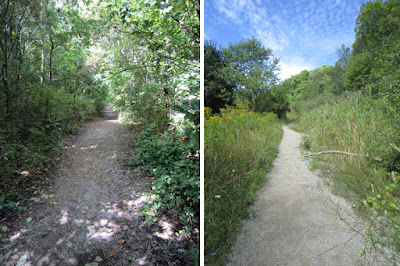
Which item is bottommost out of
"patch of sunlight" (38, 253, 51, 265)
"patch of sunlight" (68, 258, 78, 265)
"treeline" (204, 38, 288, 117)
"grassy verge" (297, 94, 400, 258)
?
"patch of sunlight" (68, 258, 78, 265)

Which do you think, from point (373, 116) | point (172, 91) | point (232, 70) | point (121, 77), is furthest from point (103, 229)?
point (121, 77)

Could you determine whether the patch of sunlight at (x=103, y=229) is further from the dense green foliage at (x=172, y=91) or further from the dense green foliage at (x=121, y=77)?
the dense green foliage at (x=121, y=77)

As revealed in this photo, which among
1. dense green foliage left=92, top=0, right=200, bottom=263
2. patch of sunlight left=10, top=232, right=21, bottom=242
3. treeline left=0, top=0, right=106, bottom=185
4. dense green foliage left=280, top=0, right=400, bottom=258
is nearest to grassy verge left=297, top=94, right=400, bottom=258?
dense green foliage left=280, top=0, right=400, bottom=258

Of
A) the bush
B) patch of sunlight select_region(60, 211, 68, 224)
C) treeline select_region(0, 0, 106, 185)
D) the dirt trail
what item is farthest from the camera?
treeline select_region(0, 0, 106, 185)

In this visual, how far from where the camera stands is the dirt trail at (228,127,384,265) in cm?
134

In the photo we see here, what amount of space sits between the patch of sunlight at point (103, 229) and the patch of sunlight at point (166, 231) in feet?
1.46

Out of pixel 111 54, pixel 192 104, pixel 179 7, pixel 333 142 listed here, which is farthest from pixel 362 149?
pixel 111 54

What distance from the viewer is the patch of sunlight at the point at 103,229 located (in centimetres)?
228

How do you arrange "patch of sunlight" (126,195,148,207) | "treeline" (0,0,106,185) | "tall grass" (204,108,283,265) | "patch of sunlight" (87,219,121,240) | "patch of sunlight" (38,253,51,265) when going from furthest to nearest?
1. "treeline" (0,0,106,185)
2. "patch of sunlight" (126,195,148,207)
3. "patch of sunlight" (87,219,121,240)
4. "patch of sunlight" (38,253,51,265)
5. "tall grass" (204,108,283,265)

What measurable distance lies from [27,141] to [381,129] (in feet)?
16.4

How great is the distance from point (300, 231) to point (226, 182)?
71cm

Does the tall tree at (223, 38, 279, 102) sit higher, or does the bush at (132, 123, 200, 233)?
the tall tree at (223, 38, 279, 102)

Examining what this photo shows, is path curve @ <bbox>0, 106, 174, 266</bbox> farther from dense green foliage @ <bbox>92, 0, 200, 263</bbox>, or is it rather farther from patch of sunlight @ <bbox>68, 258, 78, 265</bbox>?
dense green foliage @ <bbox>92, 0, 200, 263</bbox>

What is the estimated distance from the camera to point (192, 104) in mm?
985
